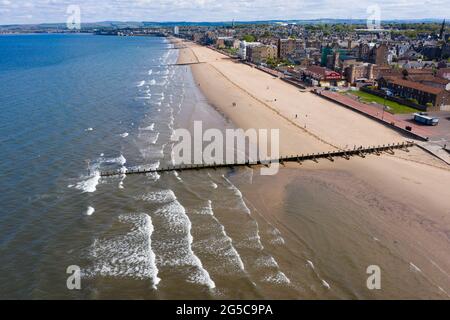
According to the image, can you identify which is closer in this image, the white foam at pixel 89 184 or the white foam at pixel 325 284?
the white foam at pixel 325 284

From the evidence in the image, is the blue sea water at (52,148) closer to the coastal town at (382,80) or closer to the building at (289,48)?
the coastal town at (382,80)

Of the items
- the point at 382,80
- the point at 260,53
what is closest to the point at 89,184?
the point at 382,80

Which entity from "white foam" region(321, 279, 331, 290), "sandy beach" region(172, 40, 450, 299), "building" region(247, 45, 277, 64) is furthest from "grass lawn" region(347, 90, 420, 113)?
"building" region(247, 45, 277, 64)

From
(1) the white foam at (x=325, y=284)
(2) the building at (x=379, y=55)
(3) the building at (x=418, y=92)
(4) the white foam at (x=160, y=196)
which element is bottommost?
(1) the white foam at (x=325, y=284)

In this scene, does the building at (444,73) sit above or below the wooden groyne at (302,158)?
above

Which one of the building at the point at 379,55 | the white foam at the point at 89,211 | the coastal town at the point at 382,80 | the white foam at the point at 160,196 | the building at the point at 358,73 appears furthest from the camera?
the building at the point at 379,55

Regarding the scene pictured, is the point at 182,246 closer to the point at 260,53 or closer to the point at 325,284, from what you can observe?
the point at 325,284

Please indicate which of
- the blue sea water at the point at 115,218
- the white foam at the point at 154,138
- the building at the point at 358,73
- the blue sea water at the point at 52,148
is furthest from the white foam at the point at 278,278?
the building at the point at 358,73
